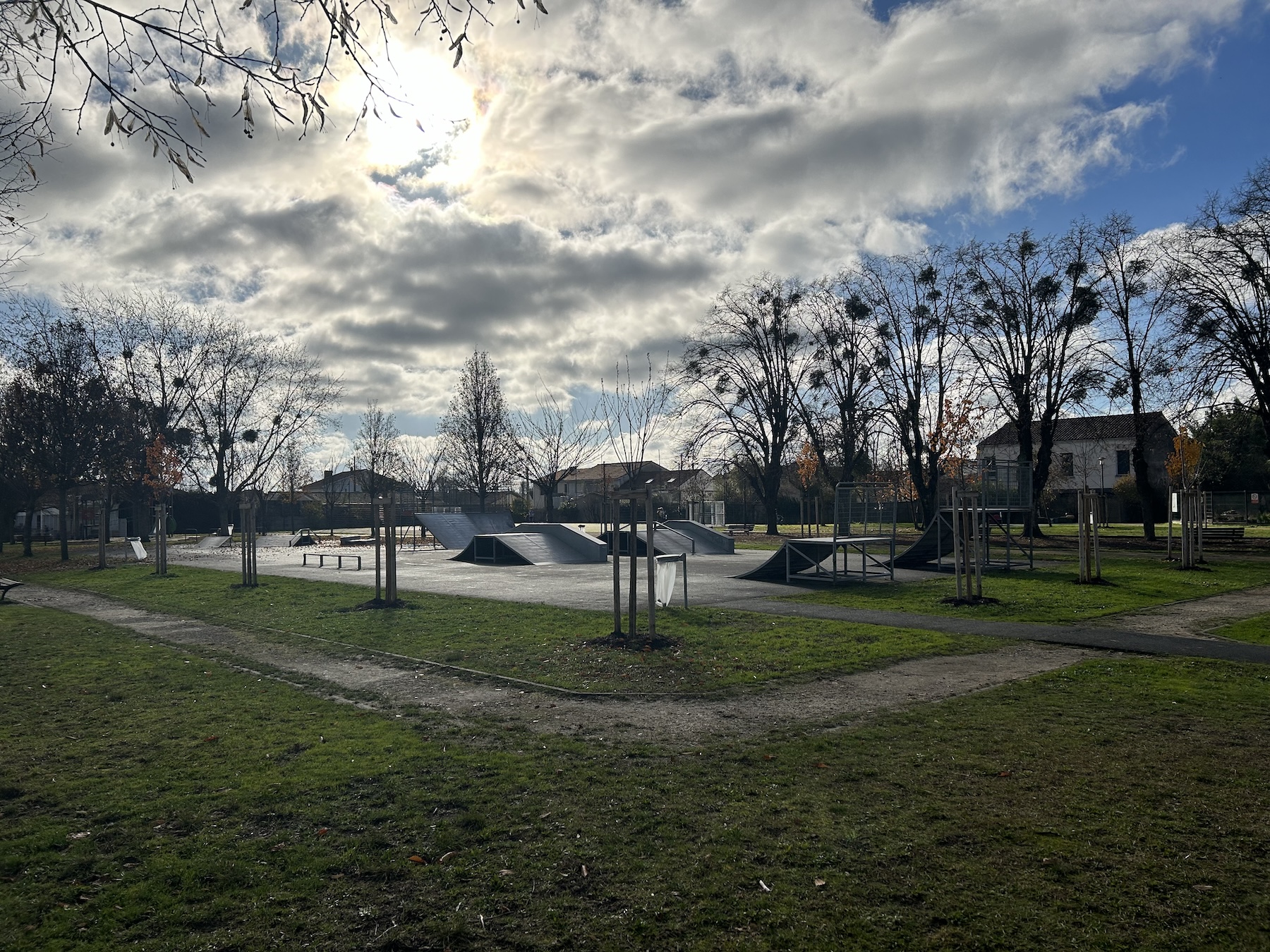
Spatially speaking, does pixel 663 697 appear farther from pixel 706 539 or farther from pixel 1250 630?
pixel 706 539

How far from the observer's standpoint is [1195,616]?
→ 12.0 m

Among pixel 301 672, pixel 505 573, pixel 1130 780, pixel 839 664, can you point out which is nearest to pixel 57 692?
pixel 301 672

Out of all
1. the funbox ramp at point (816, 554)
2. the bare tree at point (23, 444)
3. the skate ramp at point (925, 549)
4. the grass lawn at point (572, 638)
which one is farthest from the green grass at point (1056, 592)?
the bare tree at point (23, 444)

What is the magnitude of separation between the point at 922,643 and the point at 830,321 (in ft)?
115

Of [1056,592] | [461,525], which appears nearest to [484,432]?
[461,525]

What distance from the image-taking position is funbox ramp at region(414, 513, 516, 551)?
1342 inches

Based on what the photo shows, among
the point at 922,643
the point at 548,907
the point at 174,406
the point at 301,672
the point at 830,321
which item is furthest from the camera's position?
the point at 174,406

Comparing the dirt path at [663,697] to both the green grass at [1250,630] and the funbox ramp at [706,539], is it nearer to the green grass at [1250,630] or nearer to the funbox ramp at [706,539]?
the green grass at [1250,630]

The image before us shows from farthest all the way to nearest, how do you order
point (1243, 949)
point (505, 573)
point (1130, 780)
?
1. point (505, 573)
2. point (1130, 780)
3. point (1243, 949)

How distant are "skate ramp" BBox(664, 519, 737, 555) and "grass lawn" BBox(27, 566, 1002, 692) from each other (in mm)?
15084

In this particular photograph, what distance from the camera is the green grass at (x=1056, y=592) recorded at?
41.7ft

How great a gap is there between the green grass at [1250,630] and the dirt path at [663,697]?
2.35 meters

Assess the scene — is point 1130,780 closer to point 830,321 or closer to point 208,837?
point 208,837

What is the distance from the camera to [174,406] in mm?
Result: 47469
